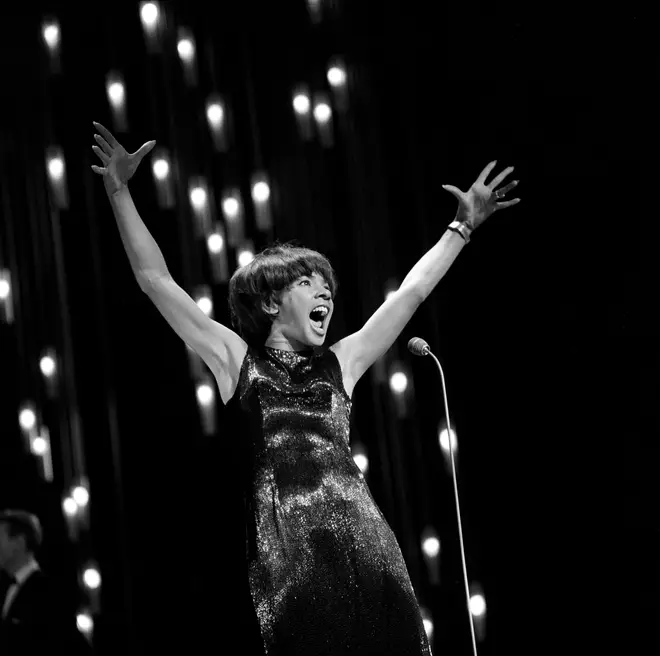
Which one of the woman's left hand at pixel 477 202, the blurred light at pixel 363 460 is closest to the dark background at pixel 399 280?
the blurred light at pixel 363 460

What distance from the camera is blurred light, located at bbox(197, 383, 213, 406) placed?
11.4 feet

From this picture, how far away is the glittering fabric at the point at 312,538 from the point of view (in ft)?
5.64

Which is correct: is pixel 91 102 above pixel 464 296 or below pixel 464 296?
above

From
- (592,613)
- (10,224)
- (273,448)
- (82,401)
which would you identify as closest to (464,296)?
(592,613)

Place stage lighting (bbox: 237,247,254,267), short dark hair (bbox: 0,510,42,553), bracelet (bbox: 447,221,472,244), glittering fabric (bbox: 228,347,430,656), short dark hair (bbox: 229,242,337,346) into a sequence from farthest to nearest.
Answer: stage lighting (bbox: 237,247,254,267)
short dark hair (bbox: 0,510,42,553)
bracelet (bbox: 447,221,472,244)
short dark hair (bbox: 229,242,337,346)
glittering fabric (bbox: 228,347,430,656)

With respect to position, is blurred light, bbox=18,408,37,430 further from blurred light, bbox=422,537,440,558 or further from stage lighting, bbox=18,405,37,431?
blurred light, bbox=422,537,440,558

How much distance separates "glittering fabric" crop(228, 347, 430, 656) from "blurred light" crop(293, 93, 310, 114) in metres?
1.83

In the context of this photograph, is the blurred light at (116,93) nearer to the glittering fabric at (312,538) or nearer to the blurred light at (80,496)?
the blurred light at (80,496)

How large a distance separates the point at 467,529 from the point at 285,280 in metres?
1.88

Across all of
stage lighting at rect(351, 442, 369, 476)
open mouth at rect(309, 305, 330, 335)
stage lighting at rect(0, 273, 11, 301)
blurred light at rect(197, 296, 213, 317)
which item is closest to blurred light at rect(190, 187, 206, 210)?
blurred light at rect(197, 296, 213, 317)

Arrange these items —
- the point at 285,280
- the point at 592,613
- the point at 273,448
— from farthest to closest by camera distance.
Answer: the point at 592,613 → the point at 285,280 → the point at 273,448

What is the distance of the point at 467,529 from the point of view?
357cm

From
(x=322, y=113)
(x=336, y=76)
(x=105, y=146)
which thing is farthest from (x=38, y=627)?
(x=336, y=76)

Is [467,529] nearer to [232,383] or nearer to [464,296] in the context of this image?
[464,296]
